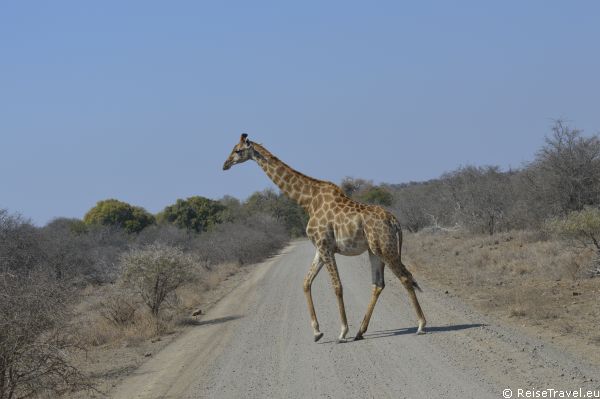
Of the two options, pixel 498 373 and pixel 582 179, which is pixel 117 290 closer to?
pixel 498 373

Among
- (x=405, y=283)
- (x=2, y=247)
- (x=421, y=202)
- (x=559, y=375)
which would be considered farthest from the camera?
(x=421, y=202)

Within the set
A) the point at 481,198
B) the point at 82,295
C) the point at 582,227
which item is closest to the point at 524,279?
the point at 582,227

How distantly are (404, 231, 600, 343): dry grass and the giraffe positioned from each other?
9.45ft

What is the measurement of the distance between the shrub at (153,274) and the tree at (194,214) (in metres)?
51.8

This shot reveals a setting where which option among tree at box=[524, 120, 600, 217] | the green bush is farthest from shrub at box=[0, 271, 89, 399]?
tree at box=[524, 120, 600, 217]

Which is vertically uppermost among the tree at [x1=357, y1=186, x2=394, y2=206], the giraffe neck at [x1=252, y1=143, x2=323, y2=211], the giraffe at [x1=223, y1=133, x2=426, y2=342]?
the tree at [x1=357, y1=186, x2=394, y2=206]

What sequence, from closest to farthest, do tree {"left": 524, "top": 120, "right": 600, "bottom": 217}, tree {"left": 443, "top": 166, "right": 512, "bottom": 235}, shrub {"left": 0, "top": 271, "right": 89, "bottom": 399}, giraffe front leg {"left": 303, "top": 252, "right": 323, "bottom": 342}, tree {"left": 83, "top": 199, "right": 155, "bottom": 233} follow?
shrub {"left": 0, "top": 271, "right": 89, "bottom": 399}
giraffe front leg {"left": 303, "top": 252, "right": 323, "bottom": 342}
tree {"left": 524, "top": 120, "right": 600, "bottom": 217}
tree {"left": 443, "top": 166, "right": 512, "bottom": 235}
tree {"left": 83, "top": 199, "right": 155, "bottom": 233}

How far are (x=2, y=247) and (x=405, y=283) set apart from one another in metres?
15.5

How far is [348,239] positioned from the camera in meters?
13.9

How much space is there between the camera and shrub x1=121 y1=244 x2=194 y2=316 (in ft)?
66.6

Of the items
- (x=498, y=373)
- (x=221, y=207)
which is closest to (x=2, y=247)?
(x=498, y=373)

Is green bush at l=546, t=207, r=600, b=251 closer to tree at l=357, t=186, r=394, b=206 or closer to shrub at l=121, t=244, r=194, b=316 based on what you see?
shrub at l=121, t=244, r=194, b=316

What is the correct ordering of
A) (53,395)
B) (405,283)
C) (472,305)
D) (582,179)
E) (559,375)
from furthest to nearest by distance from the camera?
1. (582,179)
2. (472,305)
3. (405,283)
4. (53,395)
5. (559,375)

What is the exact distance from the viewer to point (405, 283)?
13914 millimetres
